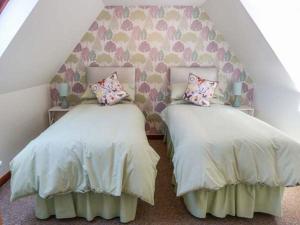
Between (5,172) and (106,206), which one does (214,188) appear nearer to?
(106,206)

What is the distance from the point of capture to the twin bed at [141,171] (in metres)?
1.72

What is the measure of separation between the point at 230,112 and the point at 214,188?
1281mm

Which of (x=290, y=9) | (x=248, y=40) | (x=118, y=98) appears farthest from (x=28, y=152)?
(x=248, y=40)

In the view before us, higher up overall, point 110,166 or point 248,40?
point 248,40

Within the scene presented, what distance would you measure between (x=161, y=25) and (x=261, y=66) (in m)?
1.55

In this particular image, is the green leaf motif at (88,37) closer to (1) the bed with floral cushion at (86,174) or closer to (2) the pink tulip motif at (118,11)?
(2) the pink tulip motif at (118,11)

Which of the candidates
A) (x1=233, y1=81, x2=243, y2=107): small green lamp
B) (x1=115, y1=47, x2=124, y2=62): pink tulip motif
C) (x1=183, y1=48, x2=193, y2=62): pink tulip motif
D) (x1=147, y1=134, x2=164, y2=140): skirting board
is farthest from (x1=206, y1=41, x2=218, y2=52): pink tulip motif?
(x1=147, y1=134, x2=164, y2=140): skirting board

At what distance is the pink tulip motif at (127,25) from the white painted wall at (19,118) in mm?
1487

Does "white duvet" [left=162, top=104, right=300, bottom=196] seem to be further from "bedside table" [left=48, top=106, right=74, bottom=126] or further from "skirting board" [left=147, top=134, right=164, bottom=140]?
"bedside table" [left=48, top=106, right=74, bottom=126]

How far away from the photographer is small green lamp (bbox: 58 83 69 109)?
3.43 m

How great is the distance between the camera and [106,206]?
6.13ft

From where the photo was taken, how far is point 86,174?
5.68ft

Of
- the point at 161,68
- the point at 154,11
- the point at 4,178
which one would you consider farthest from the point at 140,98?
the point at 4,178

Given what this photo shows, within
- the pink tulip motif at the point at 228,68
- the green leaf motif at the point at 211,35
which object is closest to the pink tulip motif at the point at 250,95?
the pink tulip motif at the point at 228,68
